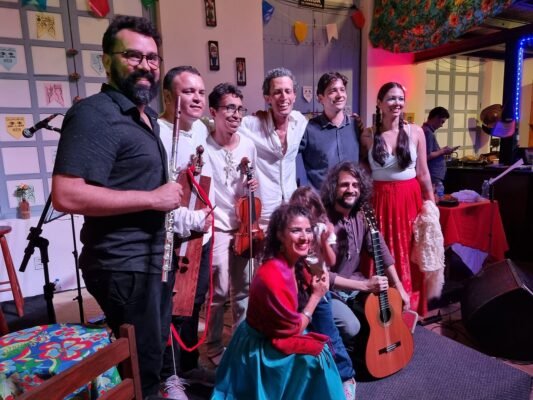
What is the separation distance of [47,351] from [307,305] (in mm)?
890

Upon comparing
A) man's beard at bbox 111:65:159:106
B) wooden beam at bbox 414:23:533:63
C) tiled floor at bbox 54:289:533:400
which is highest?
wooden beam at bbox 414:23:533:63

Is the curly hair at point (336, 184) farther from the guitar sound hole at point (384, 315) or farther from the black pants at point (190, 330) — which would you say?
the black pants at point (190, 330)

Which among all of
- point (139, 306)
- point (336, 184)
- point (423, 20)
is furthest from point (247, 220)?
point (423, 20)

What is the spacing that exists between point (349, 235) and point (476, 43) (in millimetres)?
3427

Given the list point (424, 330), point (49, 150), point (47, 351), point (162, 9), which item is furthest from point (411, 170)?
point (49, 150)

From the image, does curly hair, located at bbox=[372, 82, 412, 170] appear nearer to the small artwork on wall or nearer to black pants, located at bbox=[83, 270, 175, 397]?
black pants, located at bbox=[83, 270, 175, 397]

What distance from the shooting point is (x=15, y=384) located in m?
1.10

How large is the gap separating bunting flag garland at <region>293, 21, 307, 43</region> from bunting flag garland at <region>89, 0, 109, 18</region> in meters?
1.76

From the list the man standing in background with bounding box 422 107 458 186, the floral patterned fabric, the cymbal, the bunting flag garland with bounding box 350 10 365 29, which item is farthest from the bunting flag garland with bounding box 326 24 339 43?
the cymbal

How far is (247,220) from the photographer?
5.66 ft

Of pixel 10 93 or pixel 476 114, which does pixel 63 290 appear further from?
pixel 476 114

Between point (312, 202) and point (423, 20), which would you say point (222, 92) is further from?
point (423, 20)

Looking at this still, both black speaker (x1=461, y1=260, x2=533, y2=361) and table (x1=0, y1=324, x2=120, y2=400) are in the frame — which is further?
black speaker (x1=461, y1=260, x2=533, y2=361)

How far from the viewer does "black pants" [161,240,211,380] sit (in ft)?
5.44
